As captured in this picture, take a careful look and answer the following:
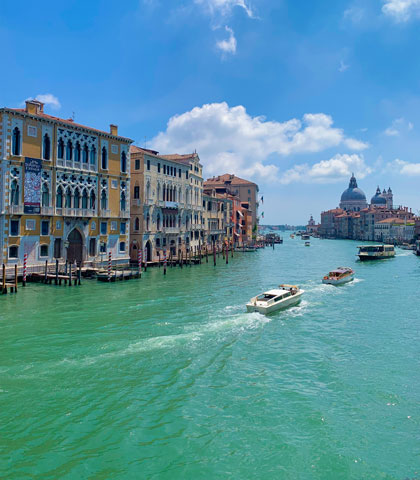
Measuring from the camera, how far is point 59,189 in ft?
111

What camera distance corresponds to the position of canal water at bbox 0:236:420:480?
8.86 m

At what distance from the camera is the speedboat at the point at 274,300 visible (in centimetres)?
2166

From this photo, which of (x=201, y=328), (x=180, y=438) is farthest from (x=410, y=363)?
(x=180, y=438)

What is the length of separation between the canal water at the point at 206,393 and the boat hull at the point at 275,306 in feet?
1.50

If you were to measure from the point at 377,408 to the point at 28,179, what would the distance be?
27888 mm

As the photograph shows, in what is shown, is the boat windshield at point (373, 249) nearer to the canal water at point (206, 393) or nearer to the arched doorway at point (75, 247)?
the arched doorway at point (75, 247)

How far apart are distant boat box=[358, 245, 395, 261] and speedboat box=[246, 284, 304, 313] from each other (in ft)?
125

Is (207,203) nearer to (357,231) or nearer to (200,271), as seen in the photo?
(200,271)

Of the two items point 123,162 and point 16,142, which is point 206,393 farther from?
point 123,162

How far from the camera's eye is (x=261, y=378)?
13.1 m

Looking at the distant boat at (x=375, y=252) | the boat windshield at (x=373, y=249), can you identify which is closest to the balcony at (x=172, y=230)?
the distant boat at (x=375, y=252)

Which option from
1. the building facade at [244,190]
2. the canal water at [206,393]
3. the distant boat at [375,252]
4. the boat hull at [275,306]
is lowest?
the canal water at [206,393]

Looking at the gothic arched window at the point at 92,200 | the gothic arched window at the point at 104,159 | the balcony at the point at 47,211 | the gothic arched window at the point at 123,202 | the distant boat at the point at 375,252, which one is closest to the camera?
the balcony at the point at 47,211

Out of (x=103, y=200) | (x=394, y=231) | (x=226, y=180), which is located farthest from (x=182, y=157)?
(x=394, y=231)
